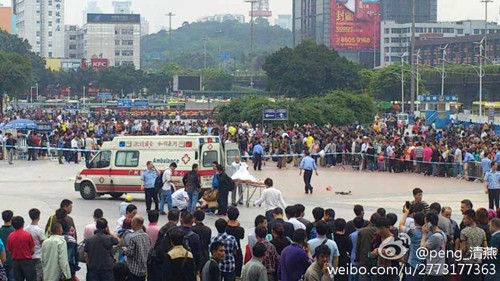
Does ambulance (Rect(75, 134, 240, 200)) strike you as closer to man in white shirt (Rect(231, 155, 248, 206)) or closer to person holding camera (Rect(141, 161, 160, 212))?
man in white shirt (Rect(231, 155, 248, 206))

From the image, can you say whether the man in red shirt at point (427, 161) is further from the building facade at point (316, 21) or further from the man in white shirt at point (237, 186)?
the building facade at point (316, 21)

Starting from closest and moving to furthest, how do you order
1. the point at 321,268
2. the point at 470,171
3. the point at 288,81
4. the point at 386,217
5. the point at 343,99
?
the point at 321,268
the point at 386,217
the point at 470,171
the point at 343,99
the point at 288,81

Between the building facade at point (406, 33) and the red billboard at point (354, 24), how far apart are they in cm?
218

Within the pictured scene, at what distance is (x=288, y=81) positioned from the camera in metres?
88.8

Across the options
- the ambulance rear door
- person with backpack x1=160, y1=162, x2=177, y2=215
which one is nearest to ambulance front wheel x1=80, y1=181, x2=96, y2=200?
the ambulance rear door

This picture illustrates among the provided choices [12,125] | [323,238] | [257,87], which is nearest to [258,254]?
[323,238]

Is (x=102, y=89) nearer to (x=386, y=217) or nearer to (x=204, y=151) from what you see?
(x=204, y=151)

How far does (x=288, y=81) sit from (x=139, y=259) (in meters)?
74.4

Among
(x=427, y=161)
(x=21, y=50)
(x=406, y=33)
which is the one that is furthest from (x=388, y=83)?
→ (x=427, y=161)

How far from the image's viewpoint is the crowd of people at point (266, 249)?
13.9 meters

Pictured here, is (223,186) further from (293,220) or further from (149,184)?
(293,220)

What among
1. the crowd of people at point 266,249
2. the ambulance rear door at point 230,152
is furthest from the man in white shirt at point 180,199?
the crowd of people at point 266,249

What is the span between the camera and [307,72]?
88.1 m

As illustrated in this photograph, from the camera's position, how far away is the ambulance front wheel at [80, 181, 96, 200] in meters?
30.8
